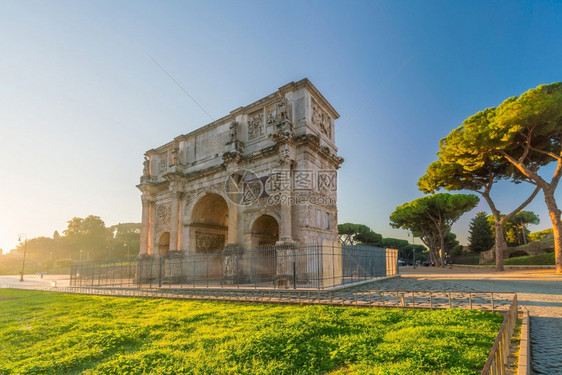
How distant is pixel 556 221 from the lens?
21641 mm

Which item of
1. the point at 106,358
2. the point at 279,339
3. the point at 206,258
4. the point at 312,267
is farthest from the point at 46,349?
the point at 206,258

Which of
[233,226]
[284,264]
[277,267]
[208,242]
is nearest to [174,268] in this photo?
[208,242]

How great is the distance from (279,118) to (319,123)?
356 centimetres

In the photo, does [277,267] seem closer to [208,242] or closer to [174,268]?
[174,268]

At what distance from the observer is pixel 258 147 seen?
21.0 metres

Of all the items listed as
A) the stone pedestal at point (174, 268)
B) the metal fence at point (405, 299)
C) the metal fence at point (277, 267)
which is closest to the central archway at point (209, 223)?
the stone pedestal at point (174, 268)

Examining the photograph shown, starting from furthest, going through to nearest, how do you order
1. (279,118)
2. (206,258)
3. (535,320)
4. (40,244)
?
(40,244) < (206,258) < (279,118) < (535,320)

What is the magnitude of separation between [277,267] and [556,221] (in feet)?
65.0

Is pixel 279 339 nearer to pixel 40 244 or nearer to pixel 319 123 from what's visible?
pixel 319 123

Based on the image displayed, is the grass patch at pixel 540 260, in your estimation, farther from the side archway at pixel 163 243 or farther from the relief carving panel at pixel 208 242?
the side archway at pixel 163 243

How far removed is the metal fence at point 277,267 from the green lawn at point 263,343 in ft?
17.5

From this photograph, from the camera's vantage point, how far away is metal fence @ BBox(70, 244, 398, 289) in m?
15.6

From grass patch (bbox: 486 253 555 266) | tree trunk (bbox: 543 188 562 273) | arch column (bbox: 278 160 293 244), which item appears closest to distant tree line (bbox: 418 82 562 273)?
tree trunk (bbox: 543 188 562 273)

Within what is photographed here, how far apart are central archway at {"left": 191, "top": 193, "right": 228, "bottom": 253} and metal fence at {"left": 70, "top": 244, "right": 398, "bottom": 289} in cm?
201
